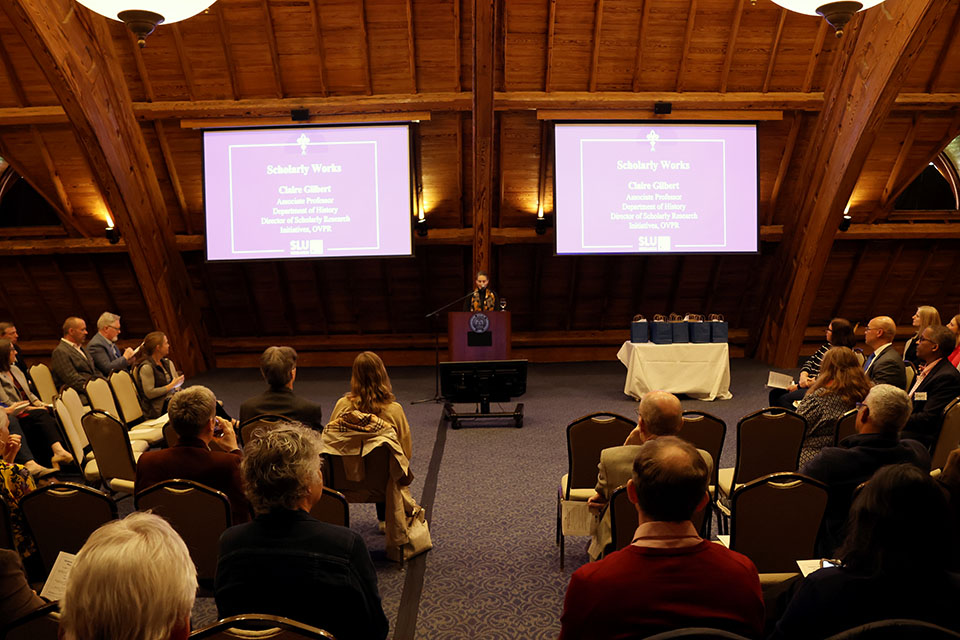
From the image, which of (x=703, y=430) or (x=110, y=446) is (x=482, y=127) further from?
(x=110, y=446)

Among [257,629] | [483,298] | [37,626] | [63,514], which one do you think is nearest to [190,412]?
[63,514]

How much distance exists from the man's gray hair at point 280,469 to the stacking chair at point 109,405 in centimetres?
339

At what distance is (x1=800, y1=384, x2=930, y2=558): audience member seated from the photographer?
3016 millimetres

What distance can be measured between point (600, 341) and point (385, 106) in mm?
4741

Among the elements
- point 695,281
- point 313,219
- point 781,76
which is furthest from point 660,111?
point 313,219

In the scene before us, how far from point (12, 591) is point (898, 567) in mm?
2194

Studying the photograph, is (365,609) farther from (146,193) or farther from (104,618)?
(146,193)

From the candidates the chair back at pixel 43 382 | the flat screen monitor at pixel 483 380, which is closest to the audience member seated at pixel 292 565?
the flat screen monitor at pixel 483 380

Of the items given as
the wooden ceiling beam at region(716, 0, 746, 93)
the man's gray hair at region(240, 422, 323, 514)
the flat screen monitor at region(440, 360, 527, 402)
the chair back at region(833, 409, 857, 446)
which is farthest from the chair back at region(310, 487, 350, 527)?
the wooden ceiling beam at region(716, 0, 746, 93)

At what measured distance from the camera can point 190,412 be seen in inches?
124

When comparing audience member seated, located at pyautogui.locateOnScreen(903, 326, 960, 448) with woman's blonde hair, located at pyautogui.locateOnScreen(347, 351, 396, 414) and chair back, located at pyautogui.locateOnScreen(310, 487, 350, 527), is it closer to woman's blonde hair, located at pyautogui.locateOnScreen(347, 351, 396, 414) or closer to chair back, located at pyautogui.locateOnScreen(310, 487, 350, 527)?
woman's blonde hair, located at pyautogui.locateOnScreen(347, 351, 396, 414)

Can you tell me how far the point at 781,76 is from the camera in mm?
8758

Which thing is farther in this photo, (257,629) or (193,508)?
(193,508)

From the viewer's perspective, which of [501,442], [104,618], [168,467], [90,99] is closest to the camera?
[104,618]
